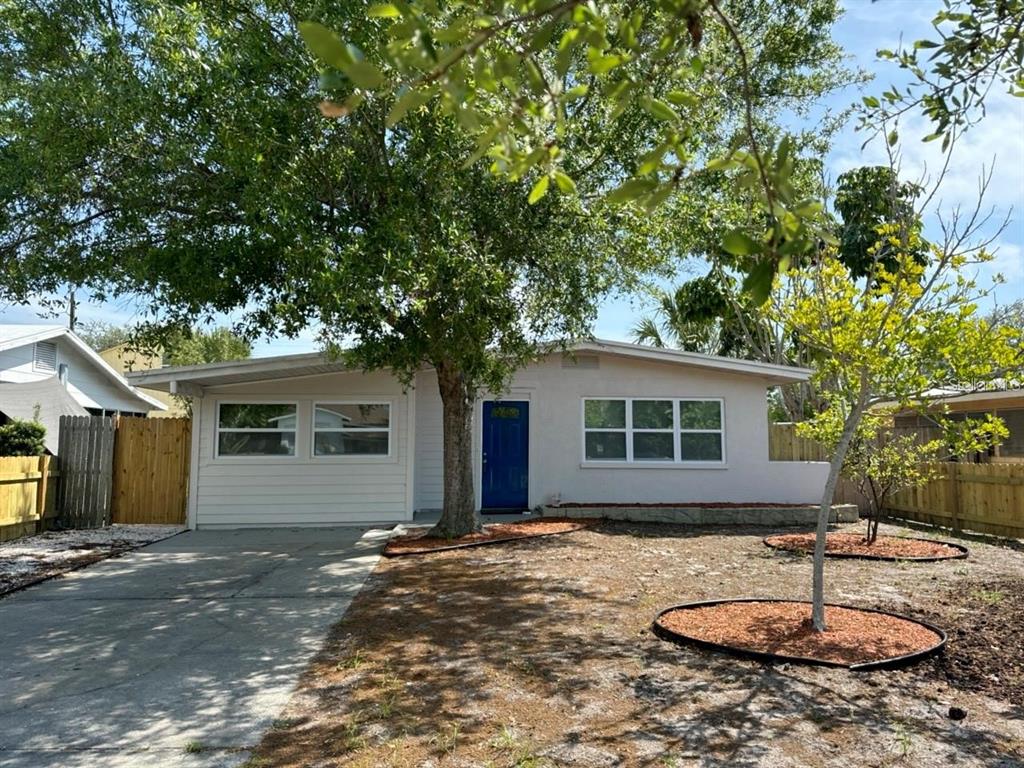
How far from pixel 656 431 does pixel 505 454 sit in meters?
2.90

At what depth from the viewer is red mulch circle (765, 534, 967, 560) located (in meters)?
8.95

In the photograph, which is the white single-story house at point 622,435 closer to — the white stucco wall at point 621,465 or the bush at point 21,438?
the white stucco wall at point 621,465

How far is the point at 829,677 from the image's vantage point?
4.67 meters

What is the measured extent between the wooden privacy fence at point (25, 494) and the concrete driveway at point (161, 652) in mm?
2685

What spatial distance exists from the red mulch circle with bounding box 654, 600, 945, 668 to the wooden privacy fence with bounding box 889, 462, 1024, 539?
6184 mm

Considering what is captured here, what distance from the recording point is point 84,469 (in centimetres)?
1265

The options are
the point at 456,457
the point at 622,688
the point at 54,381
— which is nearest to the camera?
the point at 622,688

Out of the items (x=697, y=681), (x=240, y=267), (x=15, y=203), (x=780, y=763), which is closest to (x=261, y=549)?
(x=240, y=267)

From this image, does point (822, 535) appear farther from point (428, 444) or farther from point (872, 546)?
point (428, 444)

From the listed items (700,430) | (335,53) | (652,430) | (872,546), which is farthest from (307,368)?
(335,53)

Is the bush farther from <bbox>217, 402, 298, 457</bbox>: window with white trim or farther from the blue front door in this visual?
the blue front door

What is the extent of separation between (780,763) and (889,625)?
2.71 metres

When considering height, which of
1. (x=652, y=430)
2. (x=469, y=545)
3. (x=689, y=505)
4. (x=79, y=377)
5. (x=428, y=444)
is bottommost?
(x=469, y=545)

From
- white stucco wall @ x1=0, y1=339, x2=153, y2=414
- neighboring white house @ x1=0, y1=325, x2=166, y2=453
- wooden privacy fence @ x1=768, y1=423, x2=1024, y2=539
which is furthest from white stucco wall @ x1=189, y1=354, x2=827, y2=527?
white stucco wall @ x1=0, y1=339, x2=153, y2=414
